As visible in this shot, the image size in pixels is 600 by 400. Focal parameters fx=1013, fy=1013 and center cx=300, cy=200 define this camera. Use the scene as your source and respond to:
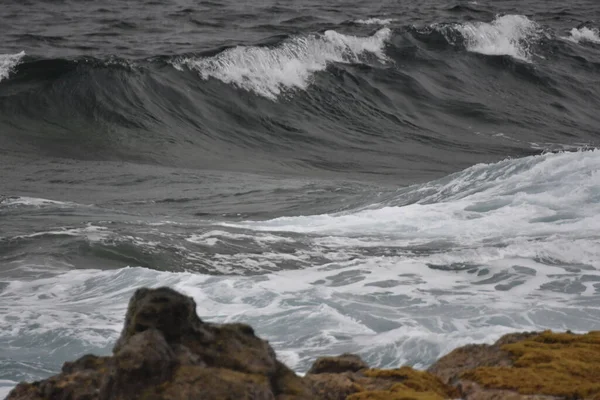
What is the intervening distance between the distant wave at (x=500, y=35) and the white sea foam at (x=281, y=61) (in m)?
4.10

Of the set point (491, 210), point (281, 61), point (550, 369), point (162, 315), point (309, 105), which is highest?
point (162, 315)

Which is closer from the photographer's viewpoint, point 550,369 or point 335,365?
point 550,369

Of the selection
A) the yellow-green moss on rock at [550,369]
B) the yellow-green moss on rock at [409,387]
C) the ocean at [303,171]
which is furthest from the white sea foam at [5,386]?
the yellow-green moss on rock at [550,369]

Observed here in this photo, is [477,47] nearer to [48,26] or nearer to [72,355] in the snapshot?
[48,26]

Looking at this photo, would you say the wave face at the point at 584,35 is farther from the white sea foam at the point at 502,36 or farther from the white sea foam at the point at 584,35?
the white sea foam at the point at 502,36

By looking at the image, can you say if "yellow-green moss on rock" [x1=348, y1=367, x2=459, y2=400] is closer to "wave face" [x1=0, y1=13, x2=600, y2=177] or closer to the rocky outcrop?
the rocky outcrop

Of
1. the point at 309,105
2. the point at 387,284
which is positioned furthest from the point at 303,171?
the point at 387,284

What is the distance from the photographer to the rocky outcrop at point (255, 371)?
444 cm

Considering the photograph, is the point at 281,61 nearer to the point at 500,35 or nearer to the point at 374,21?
the point at 374,21

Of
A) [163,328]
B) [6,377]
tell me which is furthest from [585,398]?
[6,377]

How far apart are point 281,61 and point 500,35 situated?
979 cm

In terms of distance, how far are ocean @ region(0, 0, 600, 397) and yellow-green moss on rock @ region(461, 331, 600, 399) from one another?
1455 mm

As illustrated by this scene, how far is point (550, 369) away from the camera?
554cm

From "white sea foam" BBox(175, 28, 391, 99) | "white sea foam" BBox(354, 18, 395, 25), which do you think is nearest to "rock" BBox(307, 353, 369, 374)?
"white sea foam" BBox(175, 28, 391, 99)
